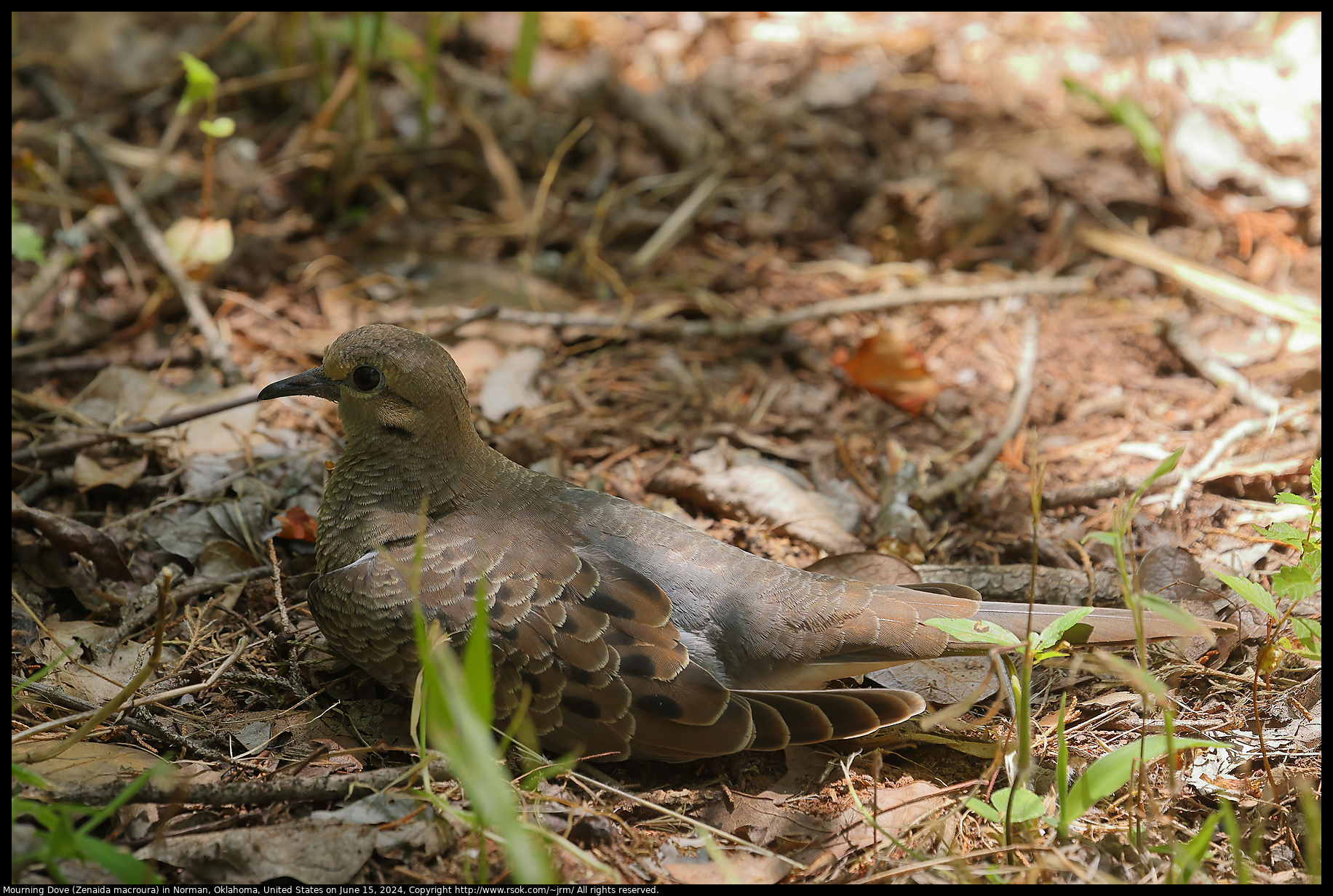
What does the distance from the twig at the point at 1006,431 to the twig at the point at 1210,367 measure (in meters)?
0.65

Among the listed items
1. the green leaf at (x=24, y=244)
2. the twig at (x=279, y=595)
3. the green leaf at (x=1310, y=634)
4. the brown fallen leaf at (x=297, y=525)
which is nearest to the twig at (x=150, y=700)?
the twig at (x=279, y=595)

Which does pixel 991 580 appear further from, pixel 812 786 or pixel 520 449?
pixel 520 449

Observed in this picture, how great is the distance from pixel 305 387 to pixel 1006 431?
117 inches

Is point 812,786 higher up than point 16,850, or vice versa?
point 16,850

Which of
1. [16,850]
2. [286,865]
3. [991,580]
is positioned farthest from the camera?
[991,580]

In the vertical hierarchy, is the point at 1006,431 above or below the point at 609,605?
below

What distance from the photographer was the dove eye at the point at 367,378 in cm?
326

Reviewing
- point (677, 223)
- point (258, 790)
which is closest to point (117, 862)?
point (258, 790)

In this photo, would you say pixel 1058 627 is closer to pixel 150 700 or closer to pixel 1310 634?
pixel 1310 634

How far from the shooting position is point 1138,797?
262cm

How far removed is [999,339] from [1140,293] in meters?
1.02

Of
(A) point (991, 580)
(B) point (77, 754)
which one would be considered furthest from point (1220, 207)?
(B) point (77, 754)

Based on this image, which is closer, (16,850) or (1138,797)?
(16,850)

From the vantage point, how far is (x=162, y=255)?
4719 millimetres
